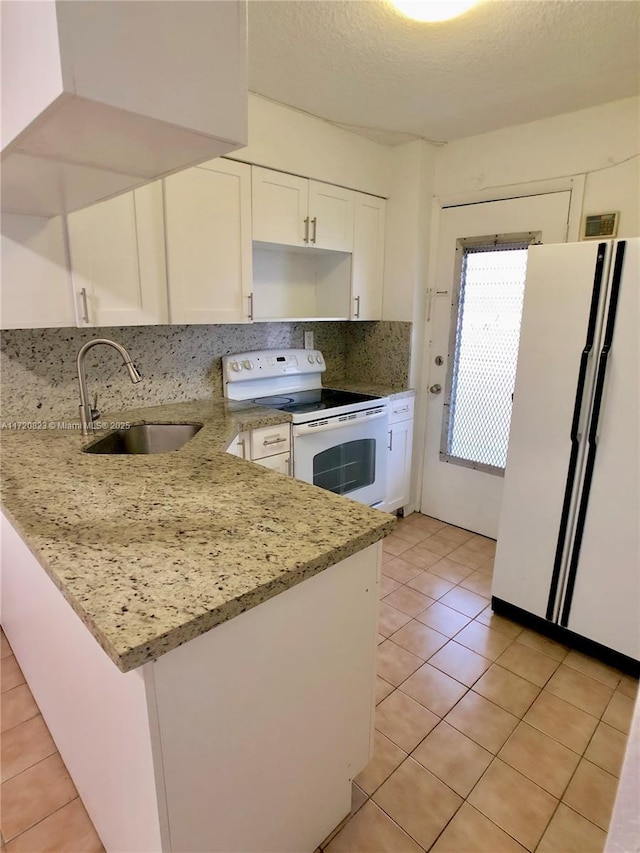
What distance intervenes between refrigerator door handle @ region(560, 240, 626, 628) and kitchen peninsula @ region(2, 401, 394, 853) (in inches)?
47.8

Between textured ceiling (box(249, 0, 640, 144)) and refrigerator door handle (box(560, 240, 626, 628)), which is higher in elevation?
textured ceiling (box(249, 0, 640, 144))

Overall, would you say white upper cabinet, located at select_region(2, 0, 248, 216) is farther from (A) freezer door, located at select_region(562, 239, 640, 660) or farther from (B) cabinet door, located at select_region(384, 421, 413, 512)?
(B) cabinet door, located at select_region(384, 421, 413, 512)

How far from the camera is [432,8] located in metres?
1.66

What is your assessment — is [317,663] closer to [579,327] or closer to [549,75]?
[579,327]

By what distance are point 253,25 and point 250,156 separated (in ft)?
2.11

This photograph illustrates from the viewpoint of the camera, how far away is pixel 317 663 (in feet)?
3.80

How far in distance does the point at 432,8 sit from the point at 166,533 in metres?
1.95

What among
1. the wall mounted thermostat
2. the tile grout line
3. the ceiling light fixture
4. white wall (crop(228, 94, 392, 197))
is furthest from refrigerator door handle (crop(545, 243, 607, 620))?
the tile grout line

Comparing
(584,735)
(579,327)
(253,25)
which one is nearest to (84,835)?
(584,735)

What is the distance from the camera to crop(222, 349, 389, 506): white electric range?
8.73ft

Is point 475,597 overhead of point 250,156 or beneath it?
beneath

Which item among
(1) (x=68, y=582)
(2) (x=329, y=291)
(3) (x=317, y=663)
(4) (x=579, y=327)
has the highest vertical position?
(2) (x=329, y=291)

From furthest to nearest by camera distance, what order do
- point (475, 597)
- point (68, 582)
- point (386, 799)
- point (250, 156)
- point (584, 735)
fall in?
point (475, 597)
point (250, 156)
point (584, 735)
point (386, 799)
point (68, 582)

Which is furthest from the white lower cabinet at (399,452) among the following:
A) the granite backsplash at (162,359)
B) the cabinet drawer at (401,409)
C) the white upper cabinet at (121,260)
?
the white upper cabinet at (121,260)
